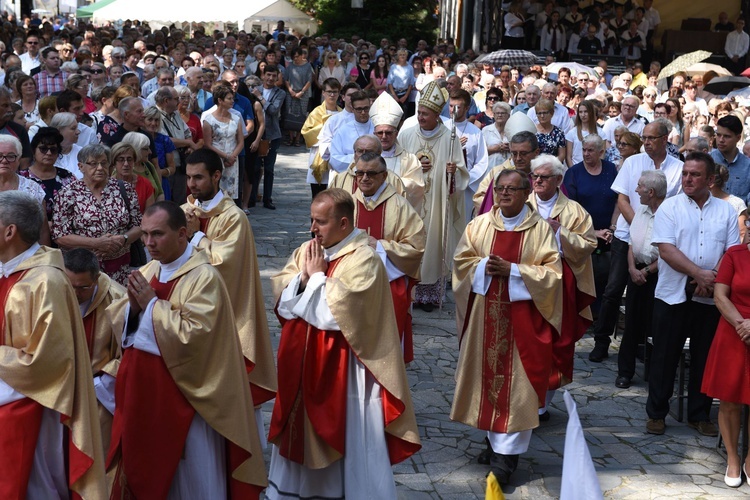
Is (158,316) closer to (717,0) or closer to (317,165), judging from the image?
(317,165)

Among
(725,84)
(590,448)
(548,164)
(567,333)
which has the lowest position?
(590,448)

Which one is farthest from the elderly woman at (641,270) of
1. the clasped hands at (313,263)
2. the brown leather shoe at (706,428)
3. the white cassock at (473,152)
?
the clasped hands at (313,263)

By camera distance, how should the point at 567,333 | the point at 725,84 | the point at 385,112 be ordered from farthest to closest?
the point at 725,84 < the point at 385,112 < the point at 567,333

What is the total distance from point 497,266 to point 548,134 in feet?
16.2

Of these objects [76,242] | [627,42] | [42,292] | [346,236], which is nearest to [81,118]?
[76,242]

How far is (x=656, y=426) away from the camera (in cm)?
739

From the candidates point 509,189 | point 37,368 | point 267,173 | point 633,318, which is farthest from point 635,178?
point 267,173

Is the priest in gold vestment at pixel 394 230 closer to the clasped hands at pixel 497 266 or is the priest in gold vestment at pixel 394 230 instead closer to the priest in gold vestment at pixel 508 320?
the priest in gold vestment at pixel 508 320

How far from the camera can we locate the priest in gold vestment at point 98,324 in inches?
202

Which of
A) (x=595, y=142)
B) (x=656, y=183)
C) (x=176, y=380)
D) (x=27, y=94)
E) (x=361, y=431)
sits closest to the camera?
(x=176, y=380)

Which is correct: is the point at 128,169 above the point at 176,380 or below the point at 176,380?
above

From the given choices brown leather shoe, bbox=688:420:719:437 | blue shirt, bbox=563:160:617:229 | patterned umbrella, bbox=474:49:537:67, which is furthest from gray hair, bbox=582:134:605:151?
patterned umbrella, bbox=474:49:537:67

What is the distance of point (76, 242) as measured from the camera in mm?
6930

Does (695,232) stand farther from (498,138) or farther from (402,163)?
(498,138)
